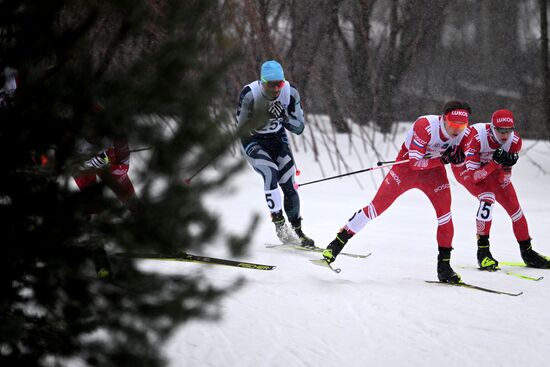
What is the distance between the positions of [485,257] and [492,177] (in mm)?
954

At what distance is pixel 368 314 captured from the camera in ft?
17.9

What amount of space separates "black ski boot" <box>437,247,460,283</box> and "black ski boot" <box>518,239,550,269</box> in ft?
5.28

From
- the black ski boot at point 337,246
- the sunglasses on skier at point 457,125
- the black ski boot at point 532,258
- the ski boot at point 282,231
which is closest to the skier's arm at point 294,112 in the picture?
the ski boot at point 282,231

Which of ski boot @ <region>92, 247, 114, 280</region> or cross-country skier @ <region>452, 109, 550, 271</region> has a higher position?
cross-country skier @ <region>452, 109, 550, 271</region>

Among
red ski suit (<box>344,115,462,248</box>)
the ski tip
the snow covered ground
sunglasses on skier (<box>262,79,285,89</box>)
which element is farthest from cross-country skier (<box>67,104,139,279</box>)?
sunglasses on skier (<box>262,79,285,89</box>)

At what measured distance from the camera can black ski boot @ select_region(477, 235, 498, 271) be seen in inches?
298

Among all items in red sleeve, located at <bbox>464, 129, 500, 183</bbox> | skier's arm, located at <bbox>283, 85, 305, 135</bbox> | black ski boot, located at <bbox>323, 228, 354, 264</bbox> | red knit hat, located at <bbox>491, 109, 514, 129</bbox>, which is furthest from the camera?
skier's arm, located at <bbox>283, 85, 305, 135</bbox>

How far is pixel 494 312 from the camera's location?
5652 mm

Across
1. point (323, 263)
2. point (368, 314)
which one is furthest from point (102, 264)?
point (323, 263)

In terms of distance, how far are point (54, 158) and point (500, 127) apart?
6.07 meters

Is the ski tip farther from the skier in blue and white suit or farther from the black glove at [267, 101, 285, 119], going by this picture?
the black glove at [267, 101, 285, 119]

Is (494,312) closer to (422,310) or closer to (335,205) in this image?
(422,310)

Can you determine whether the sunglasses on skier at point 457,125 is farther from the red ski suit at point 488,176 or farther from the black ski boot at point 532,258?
the black ski boot at point 532,258

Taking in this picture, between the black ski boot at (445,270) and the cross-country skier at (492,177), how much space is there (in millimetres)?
1138
